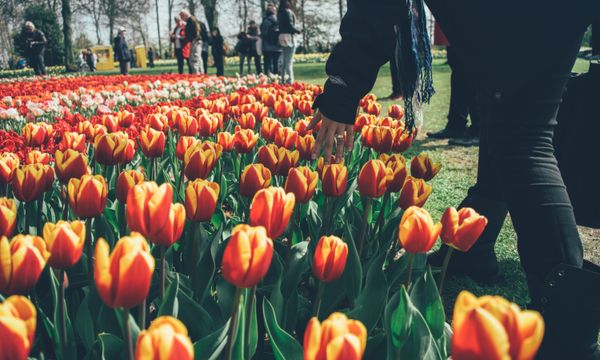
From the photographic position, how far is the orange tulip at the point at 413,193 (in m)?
1.67

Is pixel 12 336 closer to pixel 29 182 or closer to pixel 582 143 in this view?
pixel 29 182

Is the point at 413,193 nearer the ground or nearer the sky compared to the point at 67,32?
nearer the ground

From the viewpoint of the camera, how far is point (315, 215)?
2133 mm

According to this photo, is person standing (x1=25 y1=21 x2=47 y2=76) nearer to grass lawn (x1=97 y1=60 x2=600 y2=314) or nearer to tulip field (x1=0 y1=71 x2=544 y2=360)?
grass lawn (x1=97 y1=60 x2=600 y2=314)

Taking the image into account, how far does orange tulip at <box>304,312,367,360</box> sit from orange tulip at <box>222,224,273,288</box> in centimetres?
19

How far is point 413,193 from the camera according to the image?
167 centimetres

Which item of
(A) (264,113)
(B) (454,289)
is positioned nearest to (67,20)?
(A) (264,113)

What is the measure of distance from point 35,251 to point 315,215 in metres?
1.32

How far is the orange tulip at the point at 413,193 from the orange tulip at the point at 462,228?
32 centimetres

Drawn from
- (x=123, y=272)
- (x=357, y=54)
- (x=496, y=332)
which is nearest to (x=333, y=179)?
(x=357, y=54)

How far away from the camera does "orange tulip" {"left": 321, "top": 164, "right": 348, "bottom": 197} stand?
165cm

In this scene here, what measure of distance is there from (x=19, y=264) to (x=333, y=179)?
0.97 metres

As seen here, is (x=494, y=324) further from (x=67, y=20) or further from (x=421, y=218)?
(x=67, y=20)

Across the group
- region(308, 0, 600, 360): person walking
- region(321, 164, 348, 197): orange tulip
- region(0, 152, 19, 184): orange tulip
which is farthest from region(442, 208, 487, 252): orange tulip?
region(0, 152, 19, 184): orange tulip
